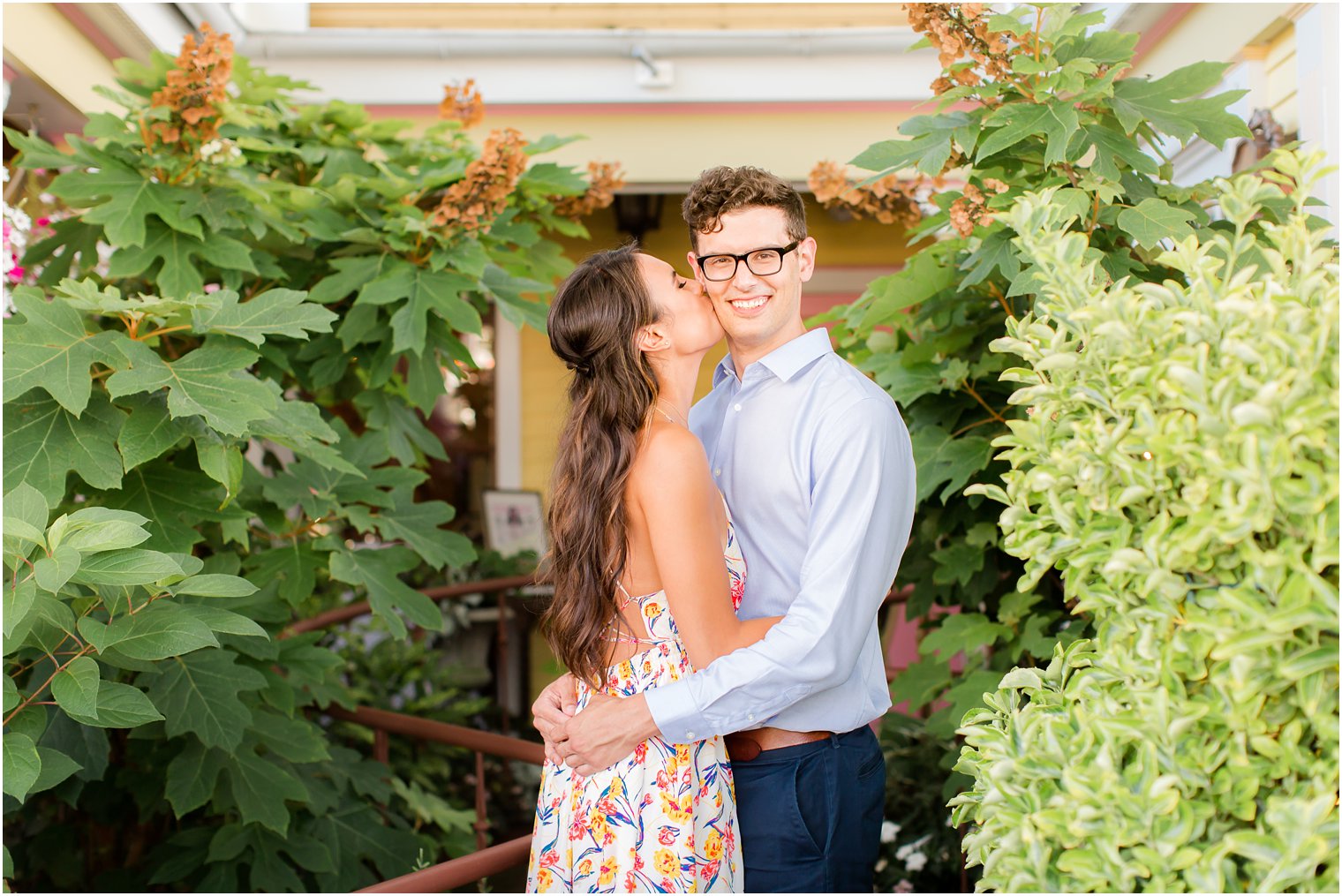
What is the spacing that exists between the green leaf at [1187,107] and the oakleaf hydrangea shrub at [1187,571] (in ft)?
3.54

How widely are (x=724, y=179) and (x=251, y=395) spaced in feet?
3.29

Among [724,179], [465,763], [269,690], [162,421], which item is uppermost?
[724,179]

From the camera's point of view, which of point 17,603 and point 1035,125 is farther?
point 1035,125

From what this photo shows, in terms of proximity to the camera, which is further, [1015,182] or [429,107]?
[429,107]


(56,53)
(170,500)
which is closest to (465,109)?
(56,53)

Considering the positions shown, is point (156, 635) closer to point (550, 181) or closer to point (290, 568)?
point (290, 568)

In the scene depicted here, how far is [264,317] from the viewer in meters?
2.22

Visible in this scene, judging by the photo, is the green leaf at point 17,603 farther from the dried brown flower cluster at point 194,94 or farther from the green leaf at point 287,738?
the dried brown flower cluster at point 194,94

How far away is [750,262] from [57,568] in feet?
4.10

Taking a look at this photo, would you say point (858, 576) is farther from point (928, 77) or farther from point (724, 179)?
point (928, 77)

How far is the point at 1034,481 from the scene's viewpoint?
1202 mm

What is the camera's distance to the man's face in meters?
1.99

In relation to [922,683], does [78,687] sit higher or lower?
higher

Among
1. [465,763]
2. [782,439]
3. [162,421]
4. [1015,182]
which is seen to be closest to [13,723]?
[162,421]
